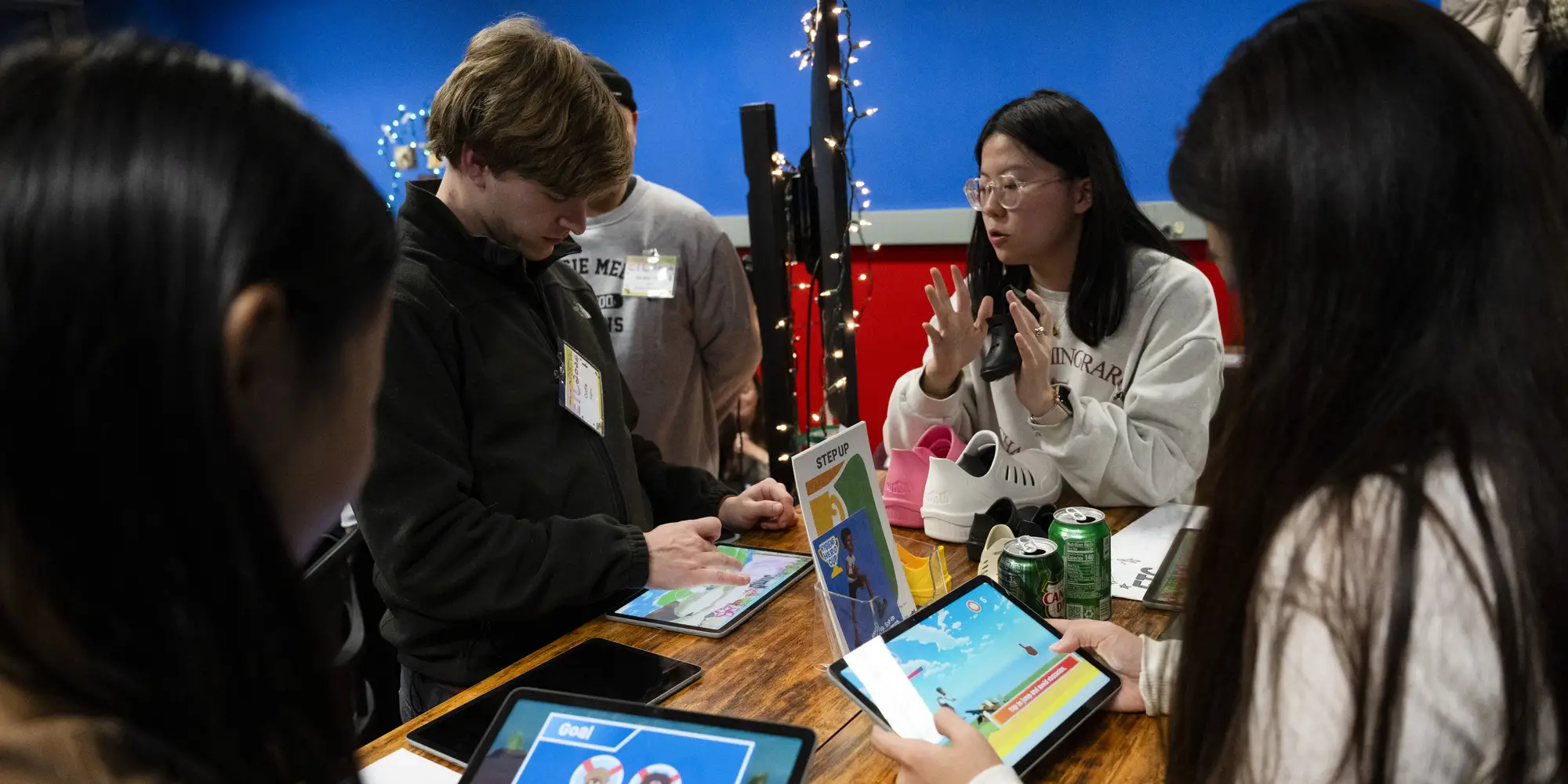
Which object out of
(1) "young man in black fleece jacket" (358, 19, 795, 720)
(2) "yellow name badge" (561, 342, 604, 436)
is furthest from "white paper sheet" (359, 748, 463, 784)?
(2) "yellow name badge" (561, 342, 604, 436)

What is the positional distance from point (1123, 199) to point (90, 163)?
2.00m

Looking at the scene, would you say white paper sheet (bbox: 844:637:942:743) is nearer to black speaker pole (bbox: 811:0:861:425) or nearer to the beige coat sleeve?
black speaker pole (bbox: 811:0:861:425)

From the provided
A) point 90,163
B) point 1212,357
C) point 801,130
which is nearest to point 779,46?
point 801,130

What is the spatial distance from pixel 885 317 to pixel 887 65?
3.45ft

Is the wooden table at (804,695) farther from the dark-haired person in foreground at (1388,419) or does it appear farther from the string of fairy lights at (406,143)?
the string of fairy lights at (406,143)

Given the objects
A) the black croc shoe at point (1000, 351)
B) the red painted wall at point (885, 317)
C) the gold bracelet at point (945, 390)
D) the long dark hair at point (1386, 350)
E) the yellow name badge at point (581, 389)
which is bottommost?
the red painted wall at point (885, 317)

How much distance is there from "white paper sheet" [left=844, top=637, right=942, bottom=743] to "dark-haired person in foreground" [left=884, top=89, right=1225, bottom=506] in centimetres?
85

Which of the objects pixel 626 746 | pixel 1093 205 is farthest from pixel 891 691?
pixel 1093 205

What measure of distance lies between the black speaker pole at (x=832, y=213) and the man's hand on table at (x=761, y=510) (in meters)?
0.62

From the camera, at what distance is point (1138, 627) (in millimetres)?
1385

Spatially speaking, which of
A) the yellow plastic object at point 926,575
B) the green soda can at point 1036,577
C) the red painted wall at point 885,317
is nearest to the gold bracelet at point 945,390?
the yellow plastic object at point 926,575

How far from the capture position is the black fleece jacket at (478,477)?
1444 millimetres

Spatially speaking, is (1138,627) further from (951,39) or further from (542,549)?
(951,39)

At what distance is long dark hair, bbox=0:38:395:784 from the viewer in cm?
45
